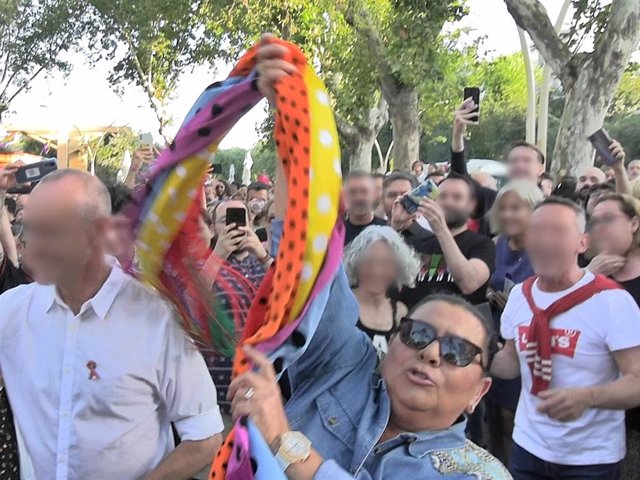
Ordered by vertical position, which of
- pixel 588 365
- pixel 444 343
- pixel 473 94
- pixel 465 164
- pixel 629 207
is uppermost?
pixel 473 94

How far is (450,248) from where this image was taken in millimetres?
4102

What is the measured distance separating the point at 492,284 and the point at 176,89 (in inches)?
1000

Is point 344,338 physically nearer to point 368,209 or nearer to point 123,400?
point 123,400

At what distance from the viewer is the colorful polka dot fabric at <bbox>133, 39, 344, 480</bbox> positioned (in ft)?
5.08

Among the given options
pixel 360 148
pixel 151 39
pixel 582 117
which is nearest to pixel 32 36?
pixel 151 39

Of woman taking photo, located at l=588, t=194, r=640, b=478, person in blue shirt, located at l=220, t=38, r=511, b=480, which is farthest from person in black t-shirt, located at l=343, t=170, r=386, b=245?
person in blue shirt, located at l=220, t=38, r=511, b=480

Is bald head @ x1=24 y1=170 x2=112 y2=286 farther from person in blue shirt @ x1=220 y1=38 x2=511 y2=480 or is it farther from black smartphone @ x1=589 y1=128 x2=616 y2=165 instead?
black smartphone @ x1=589 y1=128 x2=616 y2=165

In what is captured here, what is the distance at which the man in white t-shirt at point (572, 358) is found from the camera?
9.98 ft

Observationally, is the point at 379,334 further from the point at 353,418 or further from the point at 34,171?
the point at 34,171

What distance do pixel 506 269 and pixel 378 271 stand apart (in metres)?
0.97

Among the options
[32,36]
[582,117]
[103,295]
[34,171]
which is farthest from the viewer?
[32,36]

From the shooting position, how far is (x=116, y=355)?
7.28 feet

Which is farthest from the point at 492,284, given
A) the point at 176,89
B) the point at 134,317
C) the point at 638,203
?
the point at 176,89

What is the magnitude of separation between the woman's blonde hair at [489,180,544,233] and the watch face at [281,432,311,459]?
120 inches
